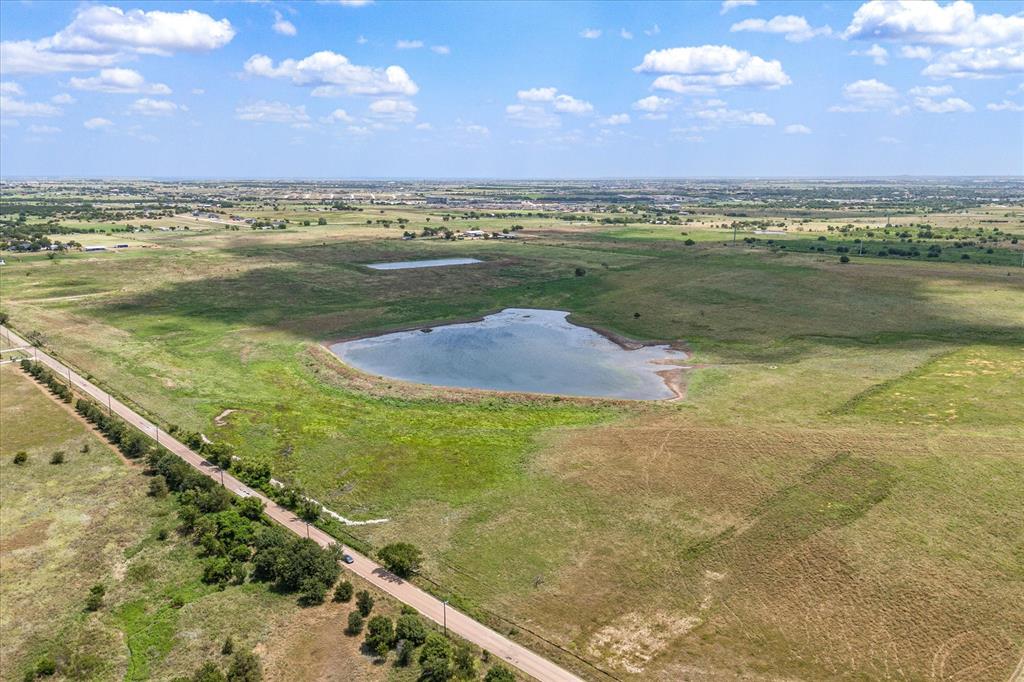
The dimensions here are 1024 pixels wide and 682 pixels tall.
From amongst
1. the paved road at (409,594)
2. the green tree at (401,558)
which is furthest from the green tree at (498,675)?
the green tree at (401,558)

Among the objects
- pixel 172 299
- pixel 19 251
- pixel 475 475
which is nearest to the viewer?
pixel 475 475

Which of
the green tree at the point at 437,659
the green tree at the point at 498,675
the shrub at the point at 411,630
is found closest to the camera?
the green tree at the point at 498,675

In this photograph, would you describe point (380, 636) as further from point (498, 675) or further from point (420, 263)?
point (420, 263)

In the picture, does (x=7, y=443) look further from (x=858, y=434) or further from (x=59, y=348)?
(x=858, y=434)

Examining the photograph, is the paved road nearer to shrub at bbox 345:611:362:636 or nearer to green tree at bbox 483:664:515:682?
green tree at bbox 483:664:515:682

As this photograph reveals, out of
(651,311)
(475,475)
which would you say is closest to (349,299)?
(651,311)

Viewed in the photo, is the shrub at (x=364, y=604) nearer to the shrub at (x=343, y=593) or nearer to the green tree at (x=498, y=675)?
the shrub at (x=343, y=593)
